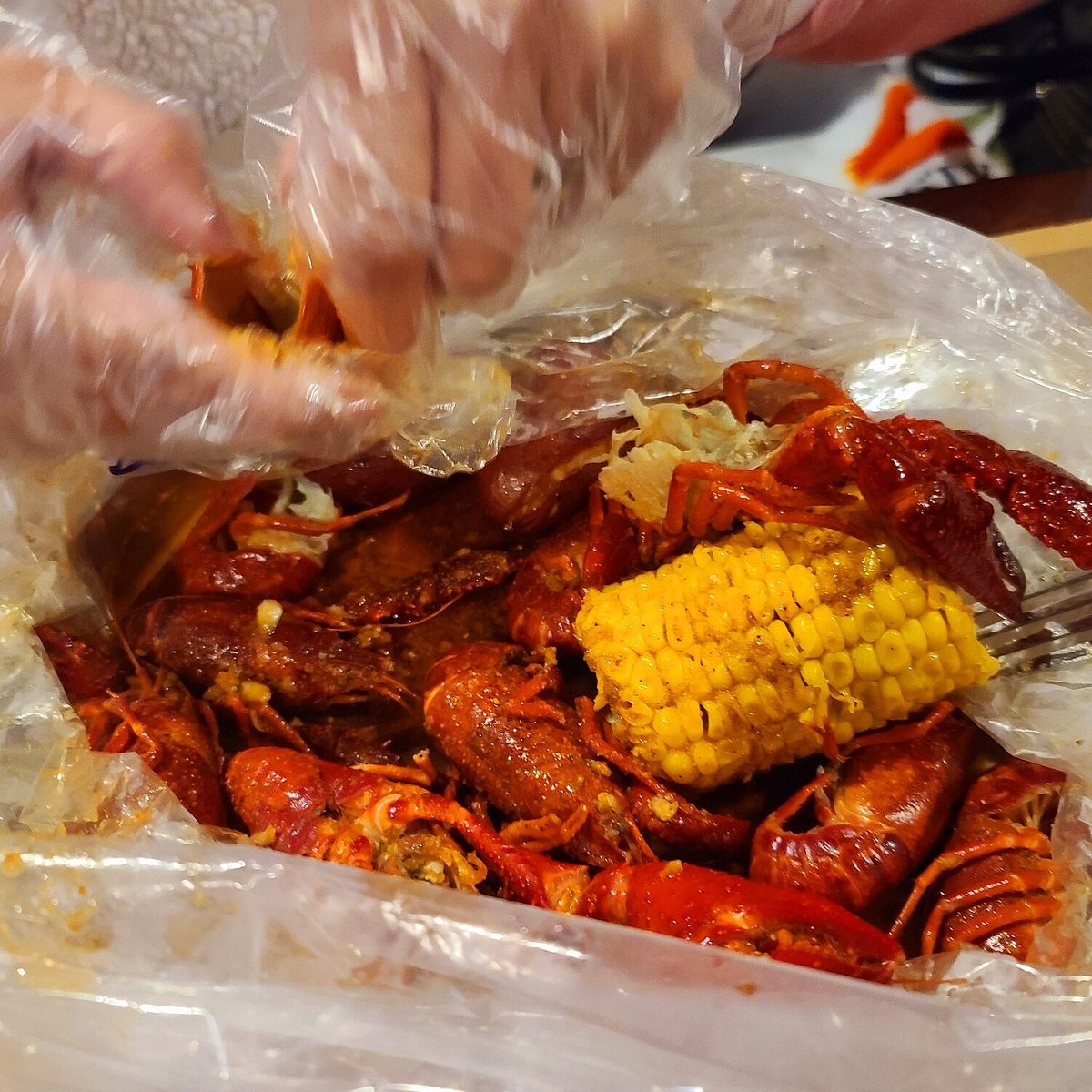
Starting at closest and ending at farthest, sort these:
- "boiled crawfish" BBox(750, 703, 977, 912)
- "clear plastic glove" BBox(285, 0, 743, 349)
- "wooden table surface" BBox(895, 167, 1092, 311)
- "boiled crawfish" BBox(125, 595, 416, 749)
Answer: "clear plastic glove" BBox(285, 0, 743, 349) → "boiled crawfish" BBox(750, 703, 977, 912) → "boiled crawfish" BBox(125, 595, 416, 749) → "wooden table surface" BBox(895, 167, 1092, 311)

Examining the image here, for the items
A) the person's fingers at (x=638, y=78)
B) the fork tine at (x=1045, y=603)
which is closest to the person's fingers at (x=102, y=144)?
the person's fingers at (x=638, y=78)

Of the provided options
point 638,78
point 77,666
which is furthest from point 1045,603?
point 77,666

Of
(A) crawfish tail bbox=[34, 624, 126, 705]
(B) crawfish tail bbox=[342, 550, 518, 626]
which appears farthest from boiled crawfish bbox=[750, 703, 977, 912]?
(A) crawfish tail bbox=[34, 624, 126, 705]

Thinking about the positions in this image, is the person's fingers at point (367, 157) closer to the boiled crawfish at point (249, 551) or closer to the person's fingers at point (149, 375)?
the person's fingers at point (149, 375)

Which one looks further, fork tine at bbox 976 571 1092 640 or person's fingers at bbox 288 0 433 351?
fork tine at bbox 976 571 1092 640

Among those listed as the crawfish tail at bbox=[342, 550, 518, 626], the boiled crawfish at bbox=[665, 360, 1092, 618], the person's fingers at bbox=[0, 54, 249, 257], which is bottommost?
the crawfish tail at bbox=[342, 550, 518, 626]

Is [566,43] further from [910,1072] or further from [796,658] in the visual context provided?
[910,1072]

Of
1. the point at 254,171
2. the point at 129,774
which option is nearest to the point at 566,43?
the point at 254,171

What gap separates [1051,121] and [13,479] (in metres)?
1.75

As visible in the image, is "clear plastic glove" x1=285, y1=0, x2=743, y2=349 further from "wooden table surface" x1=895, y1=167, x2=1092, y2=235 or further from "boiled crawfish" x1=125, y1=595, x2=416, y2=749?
"wooden table surface" x1=895, y1=167, x2=1092, y2=235

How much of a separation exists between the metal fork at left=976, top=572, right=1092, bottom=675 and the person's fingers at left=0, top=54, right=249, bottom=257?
3.14ft

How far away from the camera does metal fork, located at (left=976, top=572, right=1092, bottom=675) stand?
3.34 feet

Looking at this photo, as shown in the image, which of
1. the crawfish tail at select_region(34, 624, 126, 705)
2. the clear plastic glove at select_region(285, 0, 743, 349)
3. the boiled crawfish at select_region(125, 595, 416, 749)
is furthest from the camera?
the boiled crawfish at select_region(125, 595, 416, 749)

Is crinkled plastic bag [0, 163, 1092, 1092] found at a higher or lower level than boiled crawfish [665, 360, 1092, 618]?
lower
